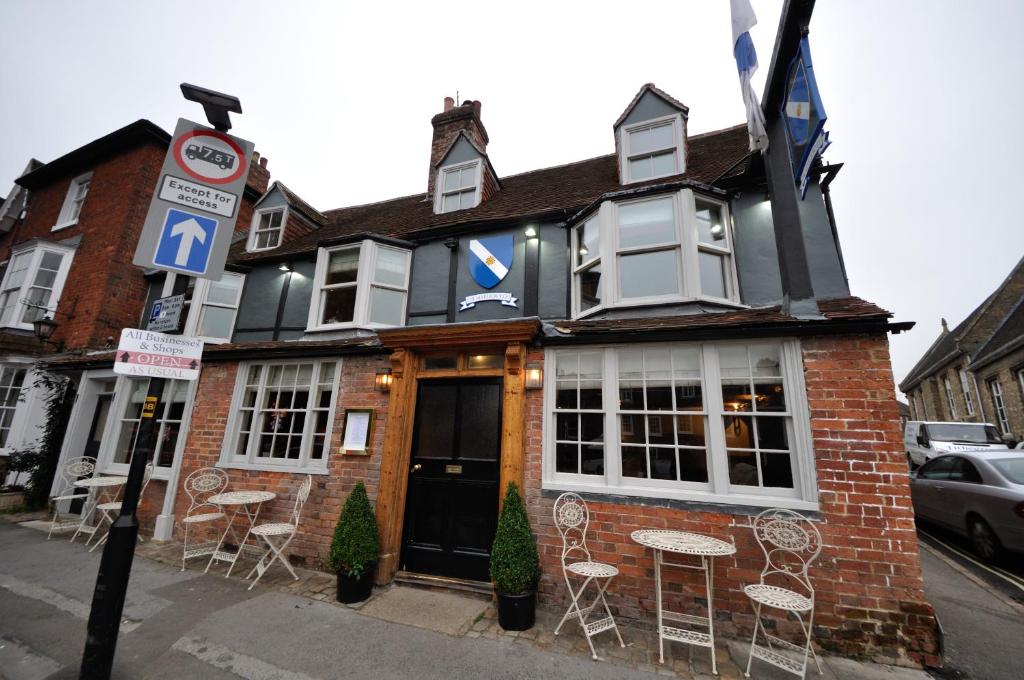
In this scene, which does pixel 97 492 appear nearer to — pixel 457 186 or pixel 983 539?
pixel 457 186

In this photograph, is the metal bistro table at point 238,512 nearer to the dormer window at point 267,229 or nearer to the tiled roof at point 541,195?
the tiled roof at point 541,195

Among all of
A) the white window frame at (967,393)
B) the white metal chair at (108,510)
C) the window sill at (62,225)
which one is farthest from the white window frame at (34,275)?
the white window frame at (967,393)

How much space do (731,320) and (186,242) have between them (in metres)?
5.68

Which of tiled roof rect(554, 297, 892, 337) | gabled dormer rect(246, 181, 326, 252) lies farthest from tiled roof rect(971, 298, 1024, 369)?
gabled dormer rect(246, 181, 326, 252)

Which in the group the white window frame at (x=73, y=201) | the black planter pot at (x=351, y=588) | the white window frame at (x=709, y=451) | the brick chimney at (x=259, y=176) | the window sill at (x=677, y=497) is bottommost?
the black planter pot at (x=351, y=588)

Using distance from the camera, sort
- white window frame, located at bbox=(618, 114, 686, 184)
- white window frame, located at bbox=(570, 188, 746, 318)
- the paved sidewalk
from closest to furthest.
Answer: the paved sidewalk < white window frame, located at bbox=(570, 188, 746, 318) < white window frame, located at bbox=(618, 114, 686, 184)

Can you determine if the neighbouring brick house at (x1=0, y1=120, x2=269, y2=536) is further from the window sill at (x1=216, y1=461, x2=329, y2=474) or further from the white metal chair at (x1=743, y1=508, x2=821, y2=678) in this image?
the white metal chair at (x1=743, y1=508, x2=821, y2=678)

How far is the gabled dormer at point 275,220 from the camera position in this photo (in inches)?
360

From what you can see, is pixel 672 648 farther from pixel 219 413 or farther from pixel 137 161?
pixel 137 161

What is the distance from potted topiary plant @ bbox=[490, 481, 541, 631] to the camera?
412cm

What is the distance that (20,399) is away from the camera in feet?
29.8

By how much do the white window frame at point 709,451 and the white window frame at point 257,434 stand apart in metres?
3.57

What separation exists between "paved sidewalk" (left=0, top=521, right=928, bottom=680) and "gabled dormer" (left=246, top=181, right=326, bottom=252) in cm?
690

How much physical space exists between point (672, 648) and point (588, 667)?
0.96m
